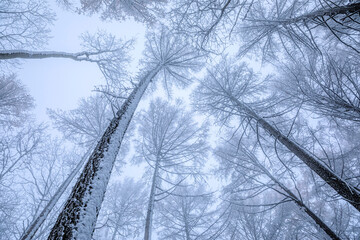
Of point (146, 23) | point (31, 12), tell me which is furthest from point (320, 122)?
point (31, 12)

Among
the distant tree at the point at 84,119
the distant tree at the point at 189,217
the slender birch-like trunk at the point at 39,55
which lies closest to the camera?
the slender birch-like trunk at the point at 39,55

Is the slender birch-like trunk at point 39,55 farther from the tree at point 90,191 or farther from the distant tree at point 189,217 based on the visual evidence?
the distant tree at point 189,217

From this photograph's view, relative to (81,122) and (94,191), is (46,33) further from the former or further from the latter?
(94,191)

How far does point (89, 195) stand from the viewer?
1.95 metres

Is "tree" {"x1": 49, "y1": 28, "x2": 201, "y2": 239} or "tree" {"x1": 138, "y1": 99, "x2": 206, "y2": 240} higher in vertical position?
"tree" {"x1": 138, "y1": 99, "x2": 206, "y2": 240}

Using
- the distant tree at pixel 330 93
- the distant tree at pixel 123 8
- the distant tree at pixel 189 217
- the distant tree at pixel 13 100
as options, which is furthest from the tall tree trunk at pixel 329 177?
the distant tree at pixel 13 100

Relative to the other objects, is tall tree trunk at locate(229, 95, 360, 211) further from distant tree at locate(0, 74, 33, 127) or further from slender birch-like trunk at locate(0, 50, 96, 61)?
distant tree at locate(0, 74, 33, 127)

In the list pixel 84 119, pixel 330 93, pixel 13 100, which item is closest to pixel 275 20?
pixel 330 93

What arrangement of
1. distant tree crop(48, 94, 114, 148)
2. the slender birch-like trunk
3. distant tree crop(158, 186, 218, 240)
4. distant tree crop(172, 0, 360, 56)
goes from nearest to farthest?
distant tree crop(172, 0, 360, 56)
the slender birch-like trunk
distant tree crop(158, 186, 218, 240)
distant tree crop(48, 94, 114, 148)

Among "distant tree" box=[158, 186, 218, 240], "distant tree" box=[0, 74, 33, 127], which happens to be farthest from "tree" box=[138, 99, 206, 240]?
"distant tree" box=[0, 74, 33, 127]

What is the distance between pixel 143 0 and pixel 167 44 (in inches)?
63.2

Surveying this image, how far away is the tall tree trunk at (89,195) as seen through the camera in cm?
165

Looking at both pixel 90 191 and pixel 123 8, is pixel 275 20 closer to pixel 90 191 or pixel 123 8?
pixel 90 191

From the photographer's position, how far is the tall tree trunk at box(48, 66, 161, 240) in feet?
5.42
